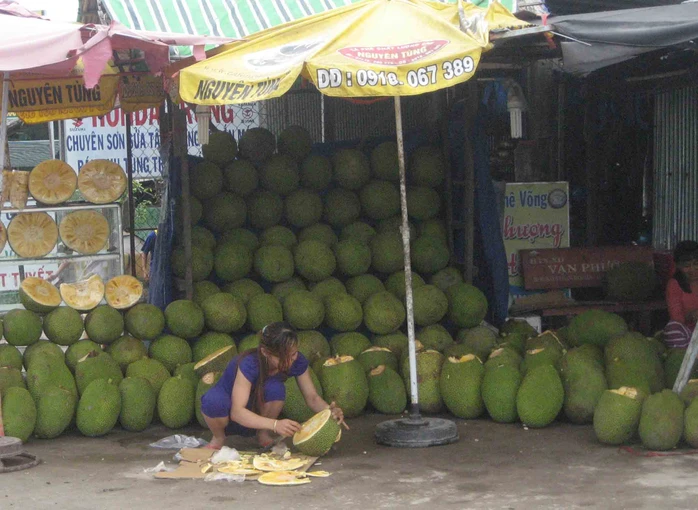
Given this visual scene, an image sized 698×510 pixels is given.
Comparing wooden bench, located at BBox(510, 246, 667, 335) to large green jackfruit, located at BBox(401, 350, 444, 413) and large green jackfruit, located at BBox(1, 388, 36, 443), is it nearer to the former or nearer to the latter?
large green jackfruit, located at BBox(401, 350, 444, 413)

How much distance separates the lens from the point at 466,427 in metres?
5.62

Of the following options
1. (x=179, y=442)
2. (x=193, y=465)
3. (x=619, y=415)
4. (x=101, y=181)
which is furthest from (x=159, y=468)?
(x=101, y=181)

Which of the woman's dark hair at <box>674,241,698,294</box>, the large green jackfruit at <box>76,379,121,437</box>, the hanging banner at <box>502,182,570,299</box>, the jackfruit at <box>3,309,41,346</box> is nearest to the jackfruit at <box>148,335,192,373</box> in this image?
the large green jackfruit at <box>76,379,121,437</box>

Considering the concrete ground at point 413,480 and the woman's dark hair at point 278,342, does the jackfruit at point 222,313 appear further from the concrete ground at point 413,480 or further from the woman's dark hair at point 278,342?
the woman's dark hair at point 278,342

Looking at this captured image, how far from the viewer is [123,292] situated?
6473 mm

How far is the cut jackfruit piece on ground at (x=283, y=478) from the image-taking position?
4.50m

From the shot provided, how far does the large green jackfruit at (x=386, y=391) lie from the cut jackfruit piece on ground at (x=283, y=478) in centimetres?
143

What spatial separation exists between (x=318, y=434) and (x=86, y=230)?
305 cm

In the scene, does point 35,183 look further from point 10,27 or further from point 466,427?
point 466,427

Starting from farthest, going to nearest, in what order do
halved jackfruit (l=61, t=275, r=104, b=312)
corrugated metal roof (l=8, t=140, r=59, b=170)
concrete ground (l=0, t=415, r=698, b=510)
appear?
corrugated metal roof (l=8, t=140, r=59, b=170), halved jackfruit (l=61, t=275, r=104, b=312), concrete ground (l=0, t=415, r=698, b=510)

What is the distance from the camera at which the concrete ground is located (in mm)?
4211

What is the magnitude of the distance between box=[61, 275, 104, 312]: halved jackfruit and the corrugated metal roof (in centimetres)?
781

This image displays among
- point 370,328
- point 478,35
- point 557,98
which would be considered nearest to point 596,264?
point 557,98

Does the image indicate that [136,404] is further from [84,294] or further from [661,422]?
[661,422]
